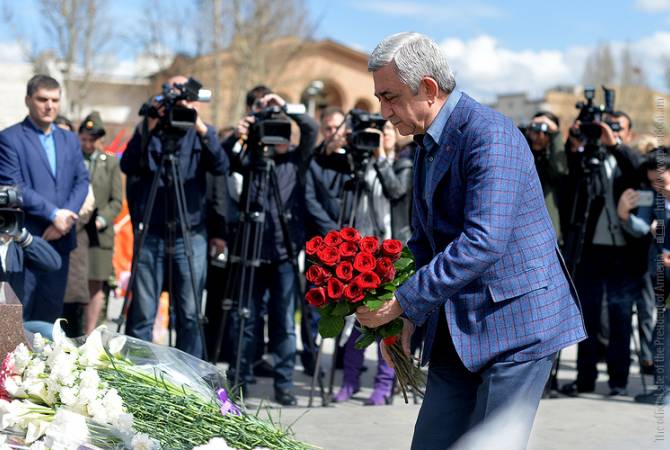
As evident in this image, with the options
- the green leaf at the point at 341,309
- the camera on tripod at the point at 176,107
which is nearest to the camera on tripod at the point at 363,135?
the camera on tripod at the point at 176,107

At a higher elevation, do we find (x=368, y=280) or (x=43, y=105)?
(x=43, y=105)

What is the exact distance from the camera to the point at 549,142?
7320mm

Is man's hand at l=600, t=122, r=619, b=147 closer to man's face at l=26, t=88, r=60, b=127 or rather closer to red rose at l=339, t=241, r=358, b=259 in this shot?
man's face at l=26, t=88, r=60, b=127

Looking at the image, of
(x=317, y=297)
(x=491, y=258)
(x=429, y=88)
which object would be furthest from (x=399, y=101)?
(x=317, y=297)

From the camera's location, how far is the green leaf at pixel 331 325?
3.21 metres

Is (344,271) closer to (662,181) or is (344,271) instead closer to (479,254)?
(479,254)

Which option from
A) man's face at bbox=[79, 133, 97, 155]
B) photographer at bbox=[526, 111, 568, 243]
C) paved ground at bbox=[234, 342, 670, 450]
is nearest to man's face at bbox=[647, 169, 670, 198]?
photographer at bbox=[526, 111, 568, 243]

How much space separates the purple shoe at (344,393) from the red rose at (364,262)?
3.86m

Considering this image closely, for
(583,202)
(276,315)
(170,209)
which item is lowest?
(276,315)

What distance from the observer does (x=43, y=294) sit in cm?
621

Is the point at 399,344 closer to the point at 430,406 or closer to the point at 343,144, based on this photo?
the point at 430,406

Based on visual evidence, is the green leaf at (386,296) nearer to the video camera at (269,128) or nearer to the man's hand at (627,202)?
the video camera at (269,128)

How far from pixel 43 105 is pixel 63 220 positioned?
87cm

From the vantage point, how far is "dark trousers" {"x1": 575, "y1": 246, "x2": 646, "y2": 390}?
24.2ft
